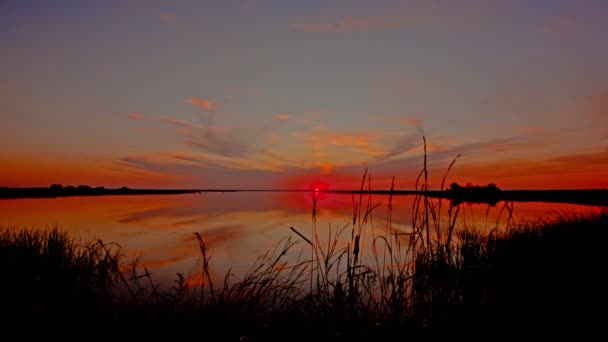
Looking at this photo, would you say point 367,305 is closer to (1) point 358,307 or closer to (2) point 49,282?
(1) point 358,307

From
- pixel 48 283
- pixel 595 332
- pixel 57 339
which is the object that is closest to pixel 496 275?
pixel 595 332

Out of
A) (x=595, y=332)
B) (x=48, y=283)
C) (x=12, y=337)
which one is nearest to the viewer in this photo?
(x=12, y=337)

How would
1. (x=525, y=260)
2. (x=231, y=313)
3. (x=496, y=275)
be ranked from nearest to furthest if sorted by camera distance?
(x=231, y=313) < (x=496, y=275) < (x=525, y=260)

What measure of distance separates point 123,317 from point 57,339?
3.52ft

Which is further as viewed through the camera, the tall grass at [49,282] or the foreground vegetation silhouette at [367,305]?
the tall grass at [49,282]

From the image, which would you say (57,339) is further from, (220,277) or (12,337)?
(220,277)

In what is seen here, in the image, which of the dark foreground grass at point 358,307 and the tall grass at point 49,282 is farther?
the tall grass at point 49,282

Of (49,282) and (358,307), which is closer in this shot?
(358,307)

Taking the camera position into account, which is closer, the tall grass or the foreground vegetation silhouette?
the foreground vegetation silhouette

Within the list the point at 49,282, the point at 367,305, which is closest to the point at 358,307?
the point at 367,305

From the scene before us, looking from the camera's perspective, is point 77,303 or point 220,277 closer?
point 77,303

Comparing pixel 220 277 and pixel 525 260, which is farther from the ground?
pixel 525 260

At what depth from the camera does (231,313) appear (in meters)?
5.57

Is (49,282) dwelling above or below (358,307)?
below
